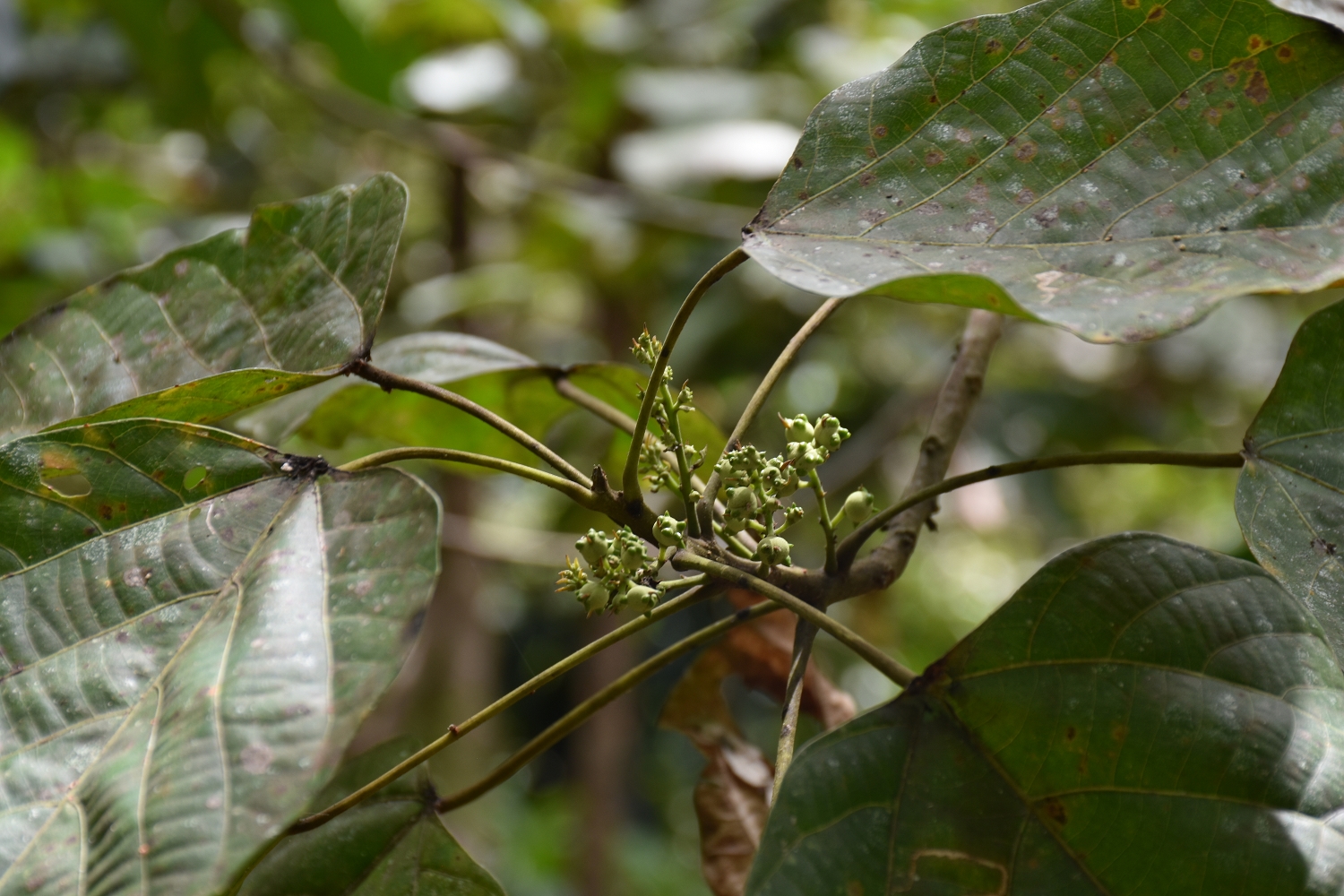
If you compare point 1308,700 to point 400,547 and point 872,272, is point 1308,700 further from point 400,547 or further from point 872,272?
point 400,547

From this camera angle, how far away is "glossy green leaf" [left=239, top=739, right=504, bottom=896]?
1.98 ft

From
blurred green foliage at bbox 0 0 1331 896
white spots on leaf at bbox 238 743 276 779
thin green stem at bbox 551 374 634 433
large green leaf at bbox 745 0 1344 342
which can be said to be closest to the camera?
white spots on leaf at bbox 238 743 276 779

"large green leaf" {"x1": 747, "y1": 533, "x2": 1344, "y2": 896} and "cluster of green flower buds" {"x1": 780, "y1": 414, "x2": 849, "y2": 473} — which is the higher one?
"cluster of green flower buds" {"x1": 780, "y1": 414, "x2": 849, "y2": 473}

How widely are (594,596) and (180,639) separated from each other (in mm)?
210

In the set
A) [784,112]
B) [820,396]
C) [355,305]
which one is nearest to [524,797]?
[820,396]

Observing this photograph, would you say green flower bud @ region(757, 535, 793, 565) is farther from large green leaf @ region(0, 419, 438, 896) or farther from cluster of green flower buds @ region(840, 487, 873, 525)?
large green leaf @ region(0, 419, 438, 896)

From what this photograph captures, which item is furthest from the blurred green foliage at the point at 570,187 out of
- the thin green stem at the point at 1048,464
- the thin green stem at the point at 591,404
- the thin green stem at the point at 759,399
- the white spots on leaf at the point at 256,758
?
the white spots on leaf at the point at 256,758

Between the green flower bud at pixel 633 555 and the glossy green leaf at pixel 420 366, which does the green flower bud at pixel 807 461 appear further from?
the glossy green leaf at pixel 420 366

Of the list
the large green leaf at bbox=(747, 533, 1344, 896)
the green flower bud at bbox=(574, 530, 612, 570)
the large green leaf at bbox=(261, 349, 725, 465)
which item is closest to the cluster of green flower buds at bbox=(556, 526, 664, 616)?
the green flower bud at bbox=(574, 530, 612, 570)

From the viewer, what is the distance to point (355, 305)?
0.66 metres

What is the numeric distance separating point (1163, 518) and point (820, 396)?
193 cm

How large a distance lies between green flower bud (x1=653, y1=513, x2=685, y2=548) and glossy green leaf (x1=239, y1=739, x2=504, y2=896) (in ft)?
0.79

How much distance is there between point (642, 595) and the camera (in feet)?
1.69

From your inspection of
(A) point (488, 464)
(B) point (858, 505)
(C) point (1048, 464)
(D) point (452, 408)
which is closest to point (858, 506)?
(B) point (858, 505)
